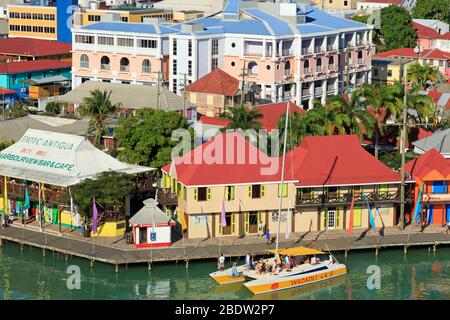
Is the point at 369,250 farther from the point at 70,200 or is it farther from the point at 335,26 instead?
the point at 335,26

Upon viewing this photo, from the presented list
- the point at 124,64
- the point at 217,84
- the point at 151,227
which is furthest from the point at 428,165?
the point at 124,64

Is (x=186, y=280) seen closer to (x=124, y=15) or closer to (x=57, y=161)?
(x=57, y=161)

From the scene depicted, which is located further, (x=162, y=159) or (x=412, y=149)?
(x=412, y=149)

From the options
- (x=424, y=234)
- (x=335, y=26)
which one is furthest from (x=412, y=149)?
(x=335, y=26)

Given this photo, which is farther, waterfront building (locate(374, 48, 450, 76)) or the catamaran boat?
waterfront building (locate(374, 48, 450, 76))

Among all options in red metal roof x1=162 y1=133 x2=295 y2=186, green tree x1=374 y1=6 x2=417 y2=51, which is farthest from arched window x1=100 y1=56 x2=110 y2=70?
red metal roof x1=162 y1=133 x2=295 y2=186

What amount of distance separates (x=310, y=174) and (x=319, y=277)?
10.4 meters

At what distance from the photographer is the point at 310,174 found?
80062 mm

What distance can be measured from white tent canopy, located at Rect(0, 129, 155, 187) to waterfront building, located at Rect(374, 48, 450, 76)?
72.1m

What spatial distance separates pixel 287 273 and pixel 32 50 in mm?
89899

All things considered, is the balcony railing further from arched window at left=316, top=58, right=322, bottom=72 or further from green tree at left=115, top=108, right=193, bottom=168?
arched window at left=316, top=58, right=322, bottom=72

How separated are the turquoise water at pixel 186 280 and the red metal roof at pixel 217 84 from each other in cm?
4163

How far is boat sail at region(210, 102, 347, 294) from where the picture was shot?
69.8m

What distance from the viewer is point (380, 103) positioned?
9344cm
